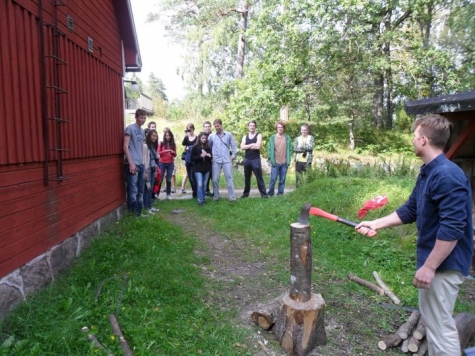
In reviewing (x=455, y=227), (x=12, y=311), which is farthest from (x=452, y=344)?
(x=12, y=311)

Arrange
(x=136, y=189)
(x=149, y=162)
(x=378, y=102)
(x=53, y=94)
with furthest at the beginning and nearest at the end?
(x=378, y=102)
(x=149, y=162)
(x=136, y=189)
(x=53, y=94)

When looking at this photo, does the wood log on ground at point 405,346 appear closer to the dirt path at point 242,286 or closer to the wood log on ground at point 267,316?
the dirt path at point 242,286

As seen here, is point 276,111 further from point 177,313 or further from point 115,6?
point 177,313

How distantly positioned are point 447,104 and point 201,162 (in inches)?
212

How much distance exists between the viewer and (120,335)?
3068 mm

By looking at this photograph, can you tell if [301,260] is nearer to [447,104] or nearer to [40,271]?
[40,271]

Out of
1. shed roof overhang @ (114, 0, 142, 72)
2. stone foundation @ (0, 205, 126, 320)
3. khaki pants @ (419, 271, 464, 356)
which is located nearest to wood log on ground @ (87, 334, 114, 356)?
stone foundation @ (0, 205, 126, 320)

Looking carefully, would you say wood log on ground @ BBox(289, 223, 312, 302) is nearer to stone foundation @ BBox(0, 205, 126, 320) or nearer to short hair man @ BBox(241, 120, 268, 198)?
stone foundation @ BBox(0, 205, 126, 320)

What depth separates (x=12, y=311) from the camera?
11.1 feet

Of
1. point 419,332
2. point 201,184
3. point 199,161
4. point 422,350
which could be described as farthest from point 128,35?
point 422,350

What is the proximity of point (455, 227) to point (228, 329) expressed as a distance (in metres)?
2.17

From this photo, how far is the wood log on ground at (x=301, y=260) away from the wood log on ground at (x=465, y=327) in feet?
4.70

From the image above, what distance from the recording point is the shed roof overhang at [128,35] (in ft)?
25.2

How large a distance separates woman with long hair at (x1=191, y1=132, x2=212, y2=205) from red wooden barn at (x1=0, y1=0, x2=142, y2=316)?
225cm
